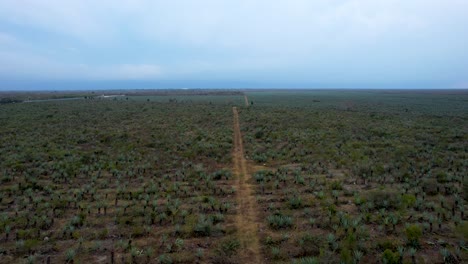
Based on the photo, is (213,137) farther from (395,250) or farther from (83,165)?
(395,250)

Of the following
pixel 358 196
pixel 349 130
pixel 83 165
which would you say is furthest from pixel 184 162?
pixel 349 130

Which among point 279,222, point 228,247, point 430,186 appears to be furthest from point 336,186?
point 228,247

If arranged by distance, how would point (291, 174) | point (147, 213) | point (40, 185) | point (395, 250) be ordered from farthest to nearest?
1. point (291, 174)
2. point (40, 185)
3. point (147, 213)
4. point (395, 250)

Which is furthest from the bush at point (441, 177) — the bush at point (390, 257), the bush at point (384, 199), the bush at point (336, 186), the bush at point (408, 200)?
the bush at point (390, 257)

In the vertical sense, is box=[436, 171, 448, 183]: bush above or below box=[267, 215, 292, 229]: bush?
above

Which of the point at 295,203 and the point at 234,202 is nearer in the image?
the point at 295,203

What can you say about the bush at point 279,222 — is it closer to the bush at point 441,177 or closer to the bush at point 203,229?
the bush at point 203,229

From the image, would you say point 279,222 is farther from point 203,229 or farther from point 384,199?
point 384,199

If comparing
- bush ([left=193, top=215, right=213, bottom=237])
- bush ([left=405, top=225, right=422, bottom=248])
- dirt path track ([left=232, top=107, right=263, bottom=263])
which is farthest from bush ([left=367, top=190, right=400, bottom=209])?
bush ([left=193, top=215, right=213, bottom=237])

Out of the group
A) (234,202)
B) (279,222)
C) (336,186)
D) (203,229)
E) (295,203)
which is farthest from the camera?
(336,186)

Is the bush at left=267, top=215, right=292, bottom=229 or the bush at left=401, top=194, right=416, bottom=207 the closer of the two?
the bush at left=267, top=215, right=292, bottom=229

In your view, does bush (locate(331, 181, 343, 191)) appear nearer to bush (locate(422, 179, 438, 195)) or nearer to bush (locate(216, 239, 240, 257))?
bush (locate(422, 179, 438, 195))
